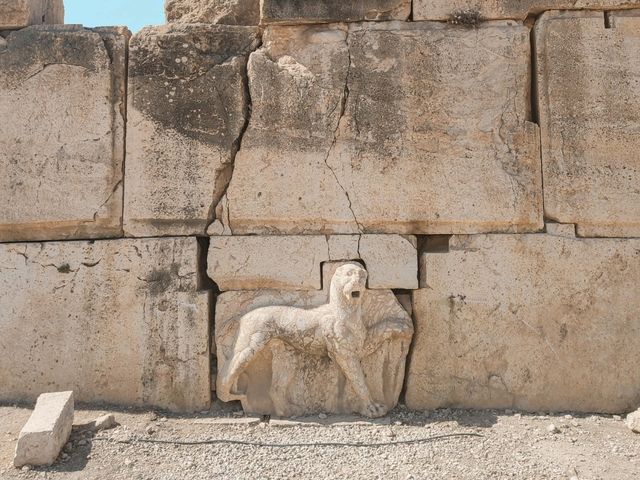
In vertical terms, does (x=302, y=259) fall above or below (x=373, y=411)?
above

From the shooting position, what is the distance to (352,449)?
10.4ft

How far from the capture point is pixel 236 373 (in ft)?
11.8

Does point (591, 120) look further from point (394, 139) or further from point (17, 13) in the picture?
point (17, 13)

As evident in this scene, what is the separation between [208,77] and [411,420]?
270cm

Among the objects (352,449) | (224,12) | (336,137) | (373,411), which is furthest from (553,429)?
(224,12)

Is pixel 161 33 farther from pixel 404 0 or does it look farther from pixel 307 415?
pixel 307 415

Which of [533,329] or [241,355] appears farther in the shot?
[533,329]

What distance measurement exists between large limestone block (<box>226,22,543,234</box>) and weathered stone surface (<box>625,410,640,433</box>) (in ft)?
4.35

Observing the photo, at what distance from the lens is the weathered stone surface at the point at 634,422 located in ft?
11.1

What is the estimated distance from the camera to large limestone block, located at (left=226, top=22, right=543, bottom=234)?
376 cm

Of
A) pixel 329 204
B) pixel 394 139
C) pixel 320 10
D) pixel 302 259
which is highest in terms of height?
pixel 320 10

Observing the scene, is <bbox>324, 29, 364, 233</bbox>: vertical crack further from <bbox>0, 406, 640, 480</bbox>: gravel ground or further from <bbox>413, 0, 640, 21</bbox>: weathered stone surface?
<bbox>0, 406, 640, 480</bbox>: gravel ground

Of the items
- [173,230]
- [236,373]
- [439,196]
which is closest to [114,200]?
[173,230]

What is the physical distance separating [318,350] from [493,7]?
8.78 ft
